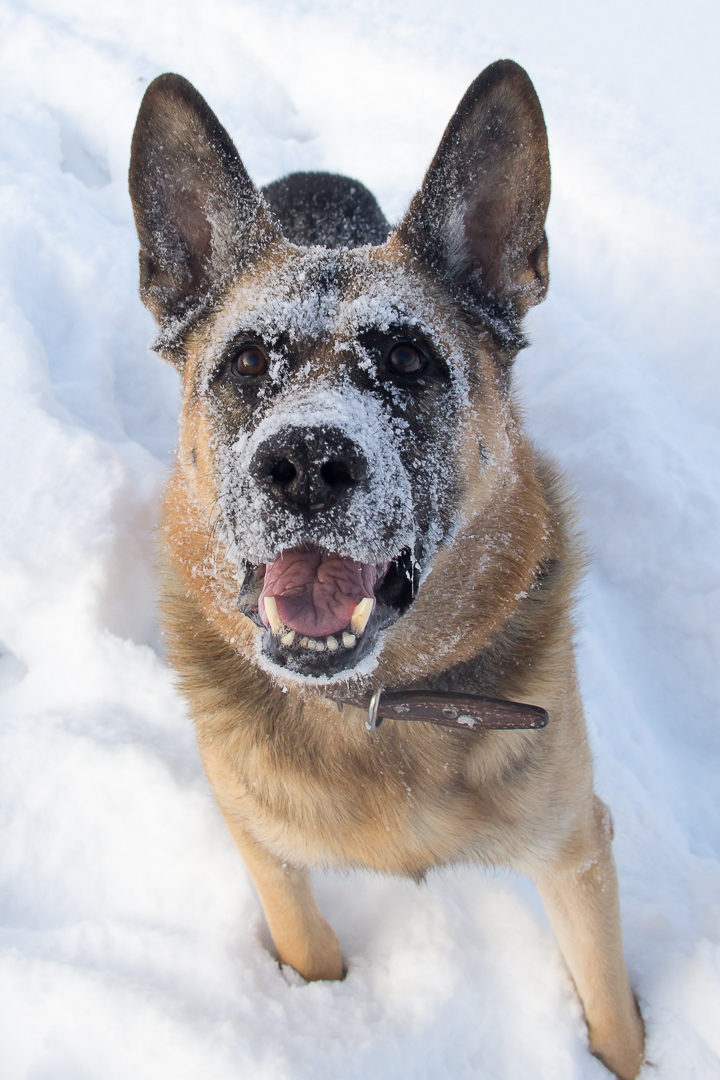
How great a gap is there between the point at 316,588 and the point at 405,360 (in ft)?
2.38

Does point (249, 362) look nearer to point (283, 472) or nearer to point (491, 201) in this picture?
point (283, 472)

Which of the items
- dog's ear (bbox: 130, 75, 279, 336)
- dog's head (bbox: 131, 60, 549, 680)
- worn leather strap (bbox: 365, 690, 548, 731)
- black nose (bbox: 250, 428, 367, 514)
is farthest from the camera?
dog's ear (bbox: 130, 75, 279, 336)

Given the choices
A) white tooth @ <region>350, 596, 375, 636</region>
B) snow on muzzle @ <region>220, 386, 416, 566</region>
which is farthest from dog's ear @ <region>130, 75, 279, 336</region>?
white tooth @ <region>350, 596, 375, 636</region>

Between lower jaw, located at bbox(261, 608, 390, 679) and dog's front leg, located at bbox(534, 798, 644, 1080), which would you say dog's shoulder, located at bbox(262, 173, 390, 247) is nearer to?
lower jaw, located at bbox(261, 608, 390, 679)

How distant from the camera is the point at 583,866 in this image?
88.8 inches

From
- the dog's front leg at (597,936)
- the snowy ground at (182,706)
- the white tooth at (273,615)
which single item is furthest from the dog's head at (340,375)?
the snowy ground at (182,706)

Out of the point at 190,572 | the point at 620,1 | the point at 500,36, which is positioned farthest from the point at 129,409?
the point at 620,1

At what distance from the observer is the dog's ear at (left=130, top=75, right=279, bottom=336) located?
6.98 feet

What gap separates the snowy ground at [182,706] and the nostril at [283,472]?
1.93 m

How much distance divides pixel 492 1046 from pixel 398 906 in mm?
573

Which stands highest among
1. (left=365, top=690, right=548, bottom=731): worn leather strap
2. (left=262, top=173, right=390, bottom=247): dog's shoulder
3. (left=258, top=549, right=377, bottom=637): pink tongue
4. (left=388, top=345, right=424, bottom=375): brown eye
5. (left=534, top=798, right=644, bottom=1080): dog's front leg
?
(left=262, top=173, right=390, bottom=247): dog's shoulder

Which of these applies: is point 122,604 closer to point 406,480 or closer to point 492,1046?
point 406,480

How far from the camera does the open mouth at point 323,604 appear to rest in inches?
65.3

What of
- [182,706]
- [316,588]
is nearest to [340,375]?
[316,588]
